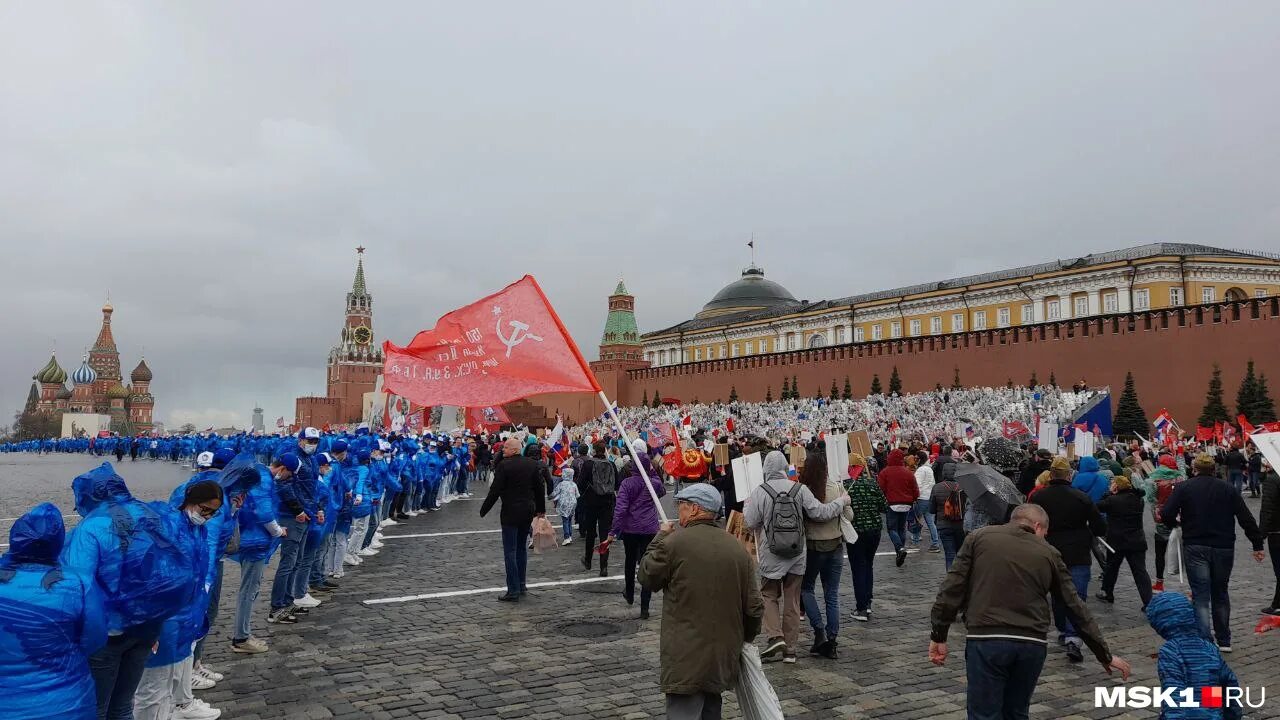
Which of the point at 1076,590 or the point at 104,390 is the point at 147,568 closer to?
the point at 1076,590

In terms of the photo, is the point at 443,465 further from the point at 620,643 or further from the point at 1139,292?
the point at 1139,292

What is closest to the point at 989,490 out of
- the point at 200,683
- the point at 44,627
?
the point at 200,683

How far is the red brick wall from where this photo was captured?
31344 millimetres

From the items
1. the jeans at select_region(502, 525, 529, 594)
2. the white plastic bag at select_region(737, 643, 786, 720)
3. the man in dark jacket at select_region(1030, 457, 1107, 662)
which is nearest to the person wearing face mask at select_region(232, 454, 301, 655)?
the jeans at select_region(502, 525, 529, 594)

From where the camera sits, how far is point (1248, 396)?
29.1m

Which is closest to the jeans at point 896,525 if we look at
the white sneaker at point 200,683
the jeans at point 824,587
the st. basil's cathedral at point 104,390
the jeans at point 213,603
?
the jeans at point 824,587

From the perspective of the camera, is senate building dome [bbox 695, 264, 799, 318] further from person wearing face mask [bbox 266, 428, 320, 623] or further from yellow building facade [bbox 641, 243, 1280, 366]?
person wearing face mask [bbox 266, 428, 320, 623]

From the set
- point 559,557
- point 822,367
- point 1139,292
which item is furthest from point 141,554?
point 1139,292

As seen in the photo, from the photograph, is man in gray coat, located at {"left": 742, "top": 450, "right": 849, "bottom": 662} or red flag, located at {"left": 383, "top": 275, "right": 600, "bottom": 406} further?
red flag, located at {"left": 383, "top": 275, "right": 600, "bottom": 406}

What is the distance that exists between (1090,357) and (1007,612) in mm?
37047

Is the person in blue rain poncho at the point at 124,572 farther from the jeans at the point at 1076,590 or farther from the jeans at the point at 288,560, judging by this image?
the jeans at the point at 1076,590

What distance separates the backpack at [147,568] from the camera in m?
3.63

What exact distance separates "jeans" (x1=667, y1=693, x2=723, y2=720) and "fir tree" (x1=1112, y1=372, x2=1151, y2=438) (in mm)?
32855

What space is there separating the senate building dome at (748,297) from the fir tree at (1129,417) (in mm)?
48781
